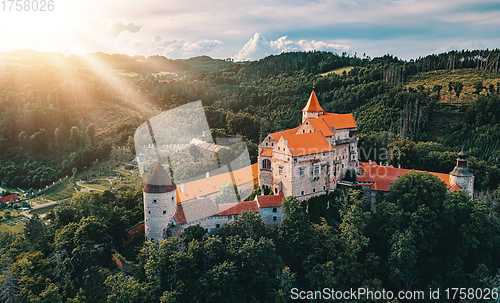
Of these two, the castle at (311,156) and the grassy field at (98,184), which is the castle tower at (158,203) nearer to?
the castle at (311,156)

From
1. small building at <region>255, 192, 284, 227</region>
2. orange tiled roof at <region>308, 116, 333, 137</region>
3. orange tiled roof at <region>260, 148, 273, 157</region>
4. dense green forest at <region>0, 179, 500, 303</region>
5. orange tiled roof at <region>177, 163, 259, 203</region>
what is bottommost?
dense green forest at <region>0, 179, 500, 303</region>

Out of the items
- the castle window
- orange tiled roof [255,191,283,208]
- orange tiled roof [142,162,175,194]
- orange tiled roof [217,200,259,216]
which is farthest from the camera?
the castle window

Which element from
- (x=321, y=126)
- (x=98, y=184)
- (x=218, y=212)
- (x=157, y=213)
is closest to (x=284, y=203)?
(x=218, y=212)

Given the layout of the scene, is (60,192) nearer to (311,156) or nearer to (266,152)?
(266,152)

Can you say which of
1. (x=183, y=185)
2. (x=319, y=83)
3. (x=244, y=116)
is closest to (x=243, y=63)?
(x=319, y=83)

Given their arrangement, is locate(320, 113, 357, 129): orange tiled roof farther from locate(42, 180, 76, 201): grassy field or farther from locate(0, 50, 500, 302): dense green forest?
locate(42, 180, 76, 201): grassy field

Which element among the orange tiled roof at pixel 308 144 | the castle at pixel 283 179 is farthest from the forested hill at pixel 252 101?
the orange tiled roof at pixel 308 144

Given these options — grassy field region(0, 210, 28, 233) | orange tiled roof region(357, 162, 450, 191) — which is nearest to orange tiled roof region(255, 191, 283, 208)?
orange tiled roof region(357, 162, 450, 191)
